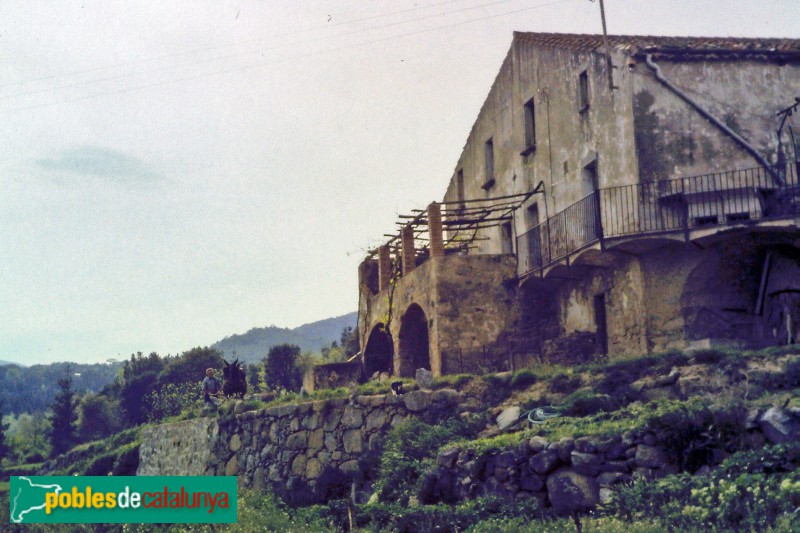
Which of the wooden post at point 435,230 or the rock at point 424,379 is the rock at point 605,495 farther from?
the wooden post at point 435,230

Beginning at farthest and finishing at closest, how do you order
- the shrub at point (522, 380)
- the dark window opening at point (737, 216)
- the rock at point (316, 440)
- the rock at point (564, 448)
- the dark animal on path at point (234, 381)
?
the dark animal on path at point (234, 381) → the rock at point (316, 440) → the dark window opening at point (737, 216) → the shrub at point (522, 380) → the rock at point (564, 448)

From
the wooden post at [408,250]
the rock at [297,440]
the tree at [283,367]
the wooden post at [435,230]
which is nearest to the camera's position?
the rock at [297,440]

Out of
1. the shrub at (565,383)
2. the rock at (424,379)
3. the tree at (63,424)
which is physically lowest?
the tree at (63,424)

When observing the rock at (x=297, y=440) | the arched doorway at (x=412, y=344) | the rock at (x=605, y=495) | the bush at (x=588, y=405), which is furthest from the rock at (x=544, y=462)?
the arched doorway at (x=412, y=344)

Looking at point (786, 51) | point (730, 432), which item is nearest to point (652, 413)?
point (730, 432)

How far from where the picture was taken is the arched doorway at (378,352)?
29219 mm

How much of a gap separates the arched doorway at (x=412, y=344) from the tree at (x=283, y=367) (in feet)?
122

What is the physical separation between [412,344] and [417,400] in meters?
8.62

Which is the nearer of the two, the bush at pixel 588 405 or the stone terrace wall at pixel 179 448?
the bush at pixel 588 405

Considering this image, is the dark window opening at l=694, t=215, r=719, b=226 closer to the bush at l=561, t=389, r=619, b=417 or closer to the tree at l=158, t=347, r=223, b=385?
the bush at l=561, t=389, r=619, b=417

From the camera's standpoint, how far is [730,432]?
1105cm

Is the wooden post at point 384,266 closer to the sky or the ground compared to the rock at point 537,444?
closer to the sky

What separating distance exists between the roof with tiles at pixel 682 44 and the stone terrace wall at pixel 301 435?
9.20 m

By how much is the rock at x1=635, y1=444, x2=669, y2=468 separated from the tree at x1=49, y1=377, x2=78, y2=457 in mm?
60920
